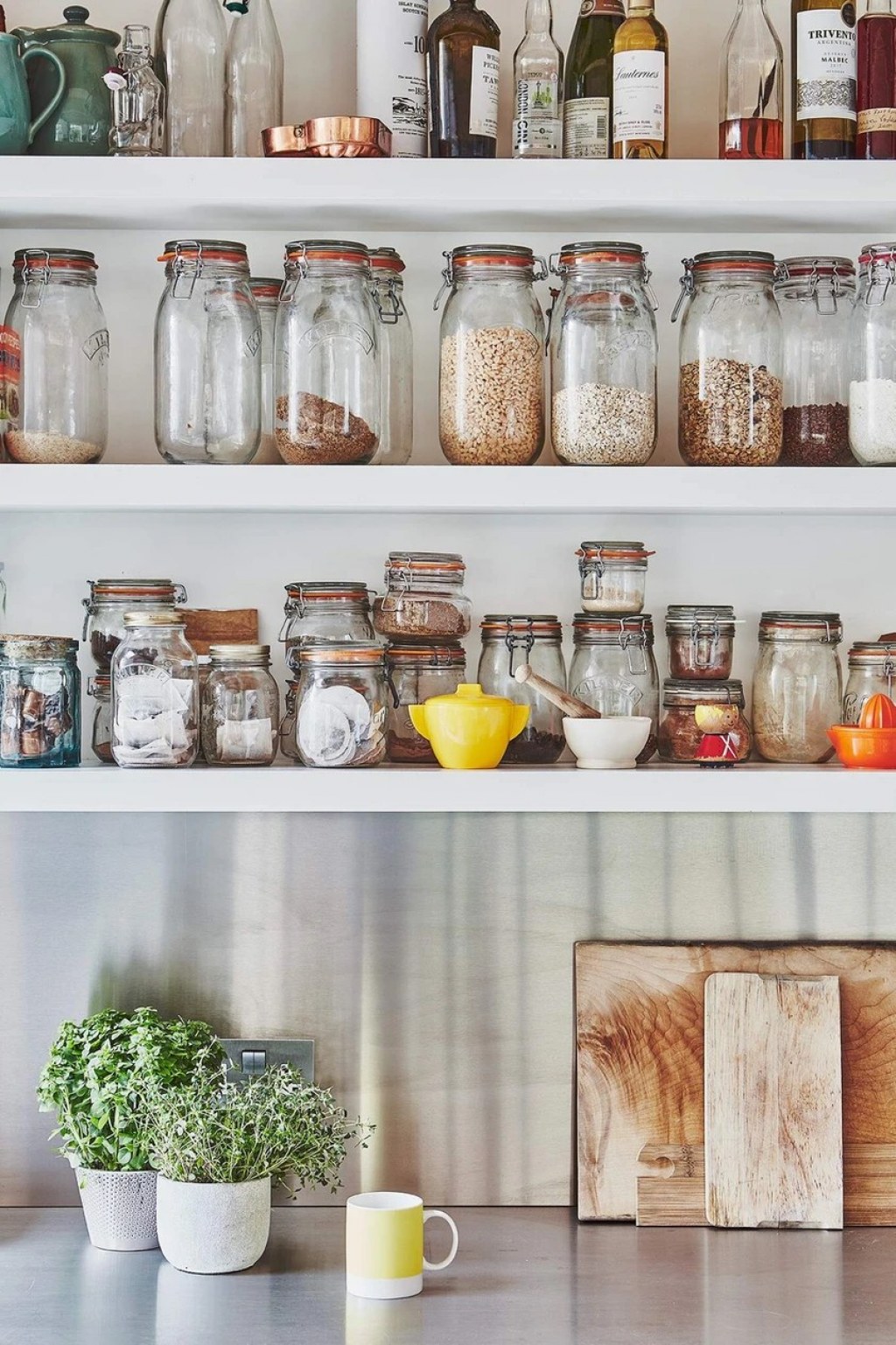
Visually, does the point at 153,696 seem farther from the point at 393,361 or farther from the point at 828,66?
the point at 828,66

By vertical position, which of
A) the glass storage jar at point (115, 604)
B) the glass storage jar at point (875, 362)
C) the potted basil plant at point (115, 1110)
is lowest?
the potted basil plant at point (115, 1110)

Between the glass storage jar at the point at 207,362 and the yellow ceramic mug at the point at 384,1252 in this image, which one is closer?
the yellow ceramic mug at the point at 384,1252

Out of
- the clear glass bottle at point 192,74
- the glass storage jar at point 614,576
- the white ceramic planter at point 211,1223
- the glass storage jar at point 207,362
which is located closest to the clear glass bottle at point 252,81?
the clear glass bottle at point 192,74

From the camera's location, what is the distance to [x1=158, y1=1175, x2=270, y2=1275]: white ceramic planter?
148 cm

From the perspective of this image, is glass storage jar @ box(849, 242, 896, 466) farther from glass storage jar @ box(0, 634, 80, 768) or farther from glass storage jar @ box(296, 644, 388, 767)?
glass storage jar @ box(0, 634, 80, 768)

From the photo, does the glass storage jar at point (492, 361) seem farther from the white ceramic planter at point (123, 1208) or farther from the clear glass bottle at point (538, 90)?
the white ceramic planter at point (123, 1208)

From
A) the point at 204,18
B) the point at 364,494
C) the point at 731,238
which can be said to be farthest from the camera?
the point at 731,238

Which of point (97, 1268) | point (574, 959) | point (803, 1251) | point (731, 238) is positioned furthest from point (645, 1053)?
point (731, 238)

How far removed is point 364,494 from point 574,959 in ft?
2.06

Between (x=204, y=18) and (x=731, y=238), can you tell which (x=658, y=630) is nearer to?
(x=731, y=238)

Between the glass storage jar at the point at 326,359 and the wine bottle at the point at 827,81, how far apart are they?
0.51 m

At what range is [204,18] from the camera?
5.32 ft

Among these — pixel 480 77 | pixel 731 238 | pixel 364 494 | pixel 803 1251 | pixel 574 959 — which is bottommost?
pixel 803 1251

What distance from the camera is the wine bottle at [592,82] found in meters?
1.57
